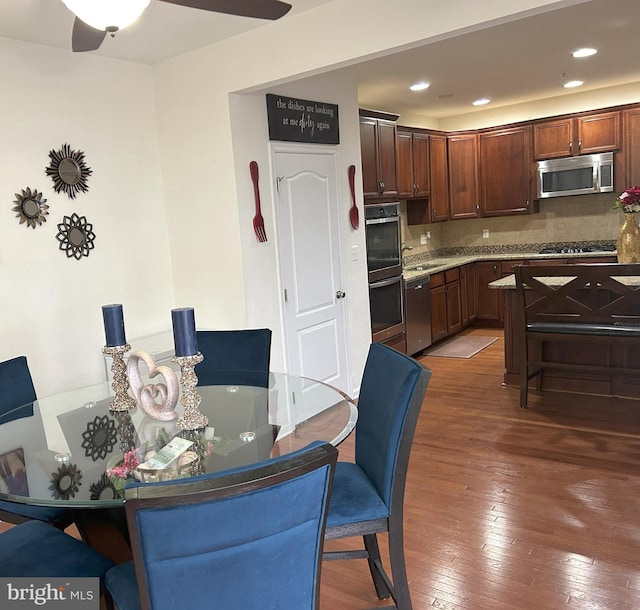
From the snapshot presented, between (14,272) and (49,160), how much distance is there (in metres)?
0.68

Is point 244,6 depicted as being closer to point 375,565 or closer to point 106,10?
point 106,10

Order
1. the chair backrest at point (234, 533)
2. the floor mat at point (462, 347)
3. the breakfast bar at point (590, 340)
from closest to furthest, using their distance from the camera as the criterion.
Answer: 1. the chair backrest at point (234, 533)
2. the breakfast bar at point (590, 340)
3. the floor mat at point (462, 347)

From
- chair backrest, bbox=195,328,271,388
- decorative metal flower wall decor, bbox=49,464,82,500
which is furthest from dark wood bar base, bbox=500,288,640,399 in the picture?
decorative metal flower wall decor, bbox=49,464,82,500

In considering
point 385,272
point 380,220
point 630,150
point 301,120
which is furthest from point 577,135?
point 301,120

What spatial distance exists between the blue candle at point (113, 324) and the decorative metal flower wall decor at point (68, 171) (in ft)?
4.88

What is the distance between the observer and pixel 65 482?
1.76 m

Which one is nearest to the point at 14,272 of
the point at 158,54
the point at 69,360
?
the point at 69,360

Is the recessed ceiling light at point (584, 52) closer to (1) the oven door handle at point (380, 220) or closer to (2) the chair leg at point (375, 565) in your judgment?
(1) the oven door handle at point (380, 220)

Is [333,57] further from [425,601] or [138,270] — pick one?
[425,601]

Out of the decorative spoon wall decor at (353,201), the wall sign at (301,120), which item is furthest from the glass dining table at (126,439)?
the decorative spoon wall decor at (353,201)

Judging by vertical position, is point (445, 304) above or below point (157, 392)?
below

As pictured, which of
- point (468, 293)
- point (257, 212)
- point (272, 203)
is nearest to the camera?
point (257, 212)

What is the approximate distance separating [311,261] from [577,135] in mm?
3775

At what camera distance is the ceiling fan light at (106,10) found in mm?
1758
